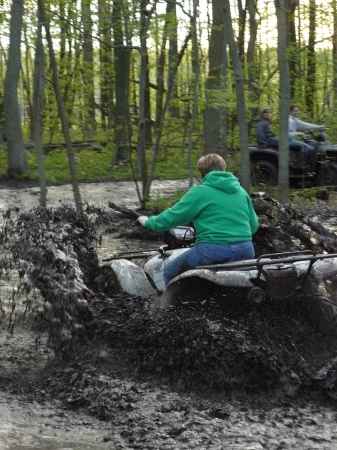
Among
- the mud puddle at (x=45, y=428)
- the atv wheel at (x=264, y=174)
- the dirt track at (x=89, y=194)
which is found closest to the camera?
the mud puddle at (x=45, y=428)

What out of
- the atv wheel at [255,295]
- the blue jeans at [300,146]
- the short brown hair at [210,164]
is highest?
the blue jeans at [300,146]

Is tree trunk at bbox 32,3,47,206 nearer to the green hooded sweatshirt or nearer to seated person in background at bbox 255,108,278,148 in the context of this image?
seated person in background at bbox 255,108,278,148

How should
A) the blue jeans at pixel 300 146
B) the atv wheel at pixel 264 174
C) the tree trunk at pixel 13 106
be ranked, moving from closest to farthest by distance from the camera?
1. the blue jeans at pixel 300 146
2. the atv wheel at pixel 264 174
3. the tree trunk at pixel 13 106

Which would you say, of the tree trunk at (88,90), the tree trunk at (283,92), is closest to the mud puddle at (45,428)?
the tree trunk at (283,92)

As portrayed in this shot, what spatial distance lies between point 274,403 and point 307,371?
1.56 ft

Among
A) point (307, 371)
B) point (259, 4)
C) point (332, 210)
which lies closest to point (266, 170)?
point (332, 210)

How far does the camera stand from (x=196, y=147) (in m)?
24.6

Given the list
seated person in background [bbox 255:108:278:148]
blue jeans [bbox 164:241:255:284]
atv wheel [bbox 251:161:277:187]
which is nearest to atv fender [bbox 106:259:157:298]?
blue jeans [bbox 164:241:255:284]

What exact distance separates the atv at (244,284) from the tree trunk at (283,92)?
25.2ft

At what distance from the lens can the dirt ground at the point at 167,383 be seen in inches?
197

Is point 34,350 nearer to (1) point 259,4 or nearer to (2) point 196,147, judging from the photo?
(2) point 196,147

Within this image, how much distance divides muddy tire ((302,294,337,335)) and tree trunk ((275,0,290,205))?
8.15 meters

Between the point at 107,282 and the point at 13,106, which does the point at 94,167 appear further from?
the point at 107,282

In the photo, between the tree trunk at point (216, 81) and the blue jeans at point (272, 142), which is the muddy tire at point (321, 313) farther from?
the blue jeans at point (272, 142)
